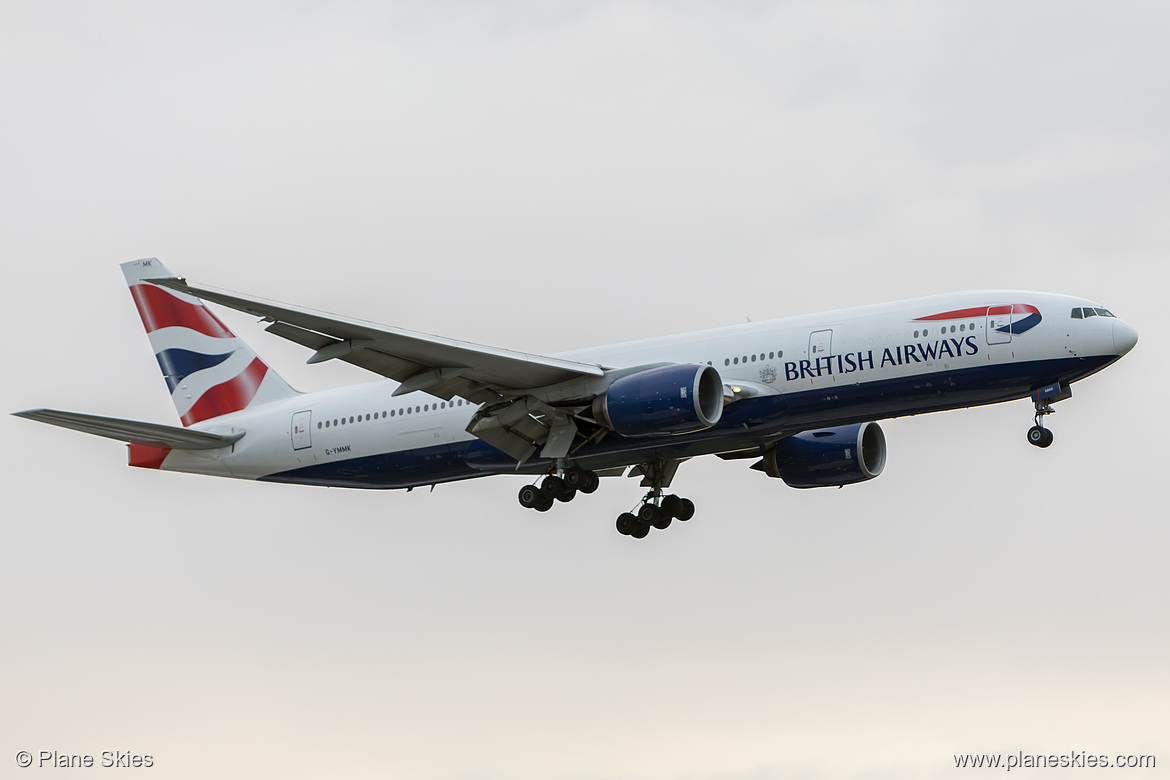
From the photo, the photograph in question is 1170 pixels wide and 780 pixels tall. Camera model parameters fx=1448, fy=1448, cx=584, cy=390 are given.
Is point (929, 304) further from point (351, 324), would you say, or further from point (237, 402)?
point (237, 402)

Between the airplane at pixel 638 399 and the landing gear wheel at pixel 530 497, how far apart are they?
0.03 metres

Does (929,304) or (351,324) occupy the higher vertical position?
(929,304)

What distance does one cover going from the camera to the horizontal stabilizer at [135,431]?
Answer: 32.7m

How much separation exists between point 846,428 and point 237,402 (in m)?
16.7

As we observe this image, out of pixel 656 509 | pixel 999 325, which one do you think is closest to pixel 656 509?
pixel 656 509

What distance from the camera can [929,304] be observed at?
102 ft

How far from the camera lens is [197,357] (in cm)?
4159

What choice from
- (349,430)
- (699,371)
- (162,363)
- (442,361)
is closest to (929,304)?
(699,371)

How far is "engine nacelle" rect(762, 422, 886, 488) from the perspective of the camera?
37.2 m

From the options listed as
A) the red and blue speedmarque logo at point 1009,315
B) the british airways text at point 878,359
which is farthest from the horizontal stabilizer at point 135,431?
the red and blue speedmarque logo at point 1009,315

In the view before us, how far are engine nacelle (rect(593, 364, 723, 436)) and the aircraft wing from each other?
1413mm

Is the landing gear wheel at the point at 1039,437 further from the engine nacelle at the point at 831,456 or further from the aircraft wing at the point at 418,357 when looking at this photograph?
the aircraft wing at the point at 418,357

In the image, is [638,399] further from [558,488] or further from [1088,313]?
[1088,313]

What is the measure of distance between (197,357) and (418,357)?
1283 cm
